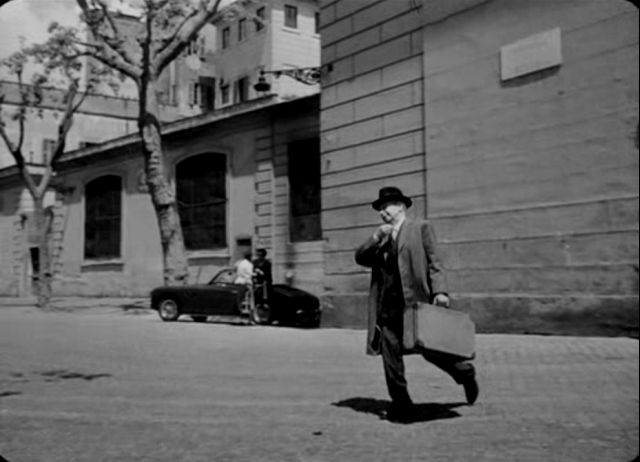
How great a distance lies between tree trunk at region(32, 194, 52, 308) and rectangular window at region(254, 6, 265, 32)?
1.92ft

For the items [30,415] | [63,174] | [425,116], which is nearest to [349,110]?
[425,116]

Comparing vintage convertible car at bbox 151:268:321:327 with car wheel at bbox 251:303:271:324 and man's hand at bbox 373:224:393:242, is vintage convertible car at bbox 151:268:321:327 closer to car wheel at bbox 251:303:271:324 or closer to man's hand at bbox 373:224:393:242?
car wheel at bbox 251:303:271:324

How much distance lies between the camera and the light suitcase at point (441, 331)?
114 cm

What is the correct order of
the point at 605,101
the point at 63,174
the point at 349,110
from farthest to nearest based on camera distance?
the point at 63,174 → the point at 349,110 → the point at 605,101

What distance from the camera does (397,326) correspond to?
141cm

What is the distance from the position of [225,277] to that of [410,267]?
1.20 feet

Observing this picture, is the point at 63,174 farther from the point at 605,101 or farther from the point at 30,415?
the point at 605,101

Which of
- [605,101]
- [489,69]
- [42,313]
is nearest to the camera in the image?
[605,101]

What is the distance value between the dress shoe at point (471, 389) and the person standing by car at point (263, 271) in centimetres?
39

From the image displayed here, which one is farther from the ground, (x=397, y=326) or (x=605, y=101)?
(x=605, y=101)

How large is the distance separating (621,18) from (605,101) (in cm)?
14

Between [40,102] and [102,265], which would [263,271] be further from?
[40,102]

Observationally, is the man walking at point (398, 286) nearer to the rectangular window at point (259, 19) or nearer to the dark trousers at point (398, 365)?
the dark trousers at point (398, 365)

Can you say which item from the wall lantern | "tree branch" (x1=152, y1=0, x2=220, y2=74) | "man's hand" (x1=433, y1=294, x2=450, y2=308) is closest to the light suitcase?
"man's hand" (x1=433, y1=294, x2=450, y2=308)
